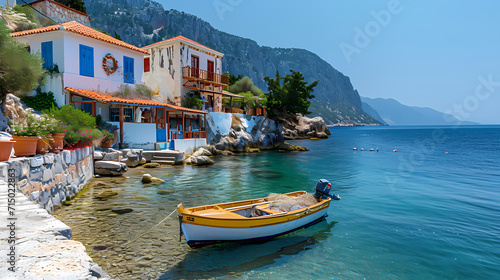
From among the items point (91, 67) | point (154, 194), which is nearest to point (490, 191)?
point (154, 194)

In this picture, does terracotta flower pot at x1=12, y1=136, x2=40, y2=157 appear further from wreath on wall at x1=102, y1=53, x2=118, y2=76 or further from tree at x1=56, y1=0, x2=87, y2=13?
tree at x1=56, y1=0, x2=87, y2=13

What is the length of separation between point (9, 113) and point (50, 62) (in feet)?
32.6

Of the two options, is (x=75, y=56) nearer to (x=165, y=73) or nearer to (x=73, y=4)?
(x=165, y=73)

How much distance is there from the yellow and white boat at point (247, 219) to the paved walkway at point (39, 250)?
349 cm

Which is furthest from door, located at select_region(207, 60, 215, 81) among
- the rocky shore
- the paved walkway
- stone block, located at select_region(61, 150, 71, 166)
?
the rocky shore

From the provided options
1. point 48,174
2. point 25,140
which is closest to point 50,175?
point 48,174

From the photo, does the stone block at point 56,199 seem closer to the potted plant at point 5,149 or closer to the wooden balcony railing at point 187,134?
the potted plant at point 5,149

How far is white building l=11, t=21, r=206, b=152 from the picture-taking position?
20703 millimetres

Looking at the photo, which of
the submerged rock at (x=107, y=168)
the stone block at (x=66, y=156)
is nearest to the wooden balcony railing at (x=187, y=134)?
the submerged rock at (x=107, y=168)

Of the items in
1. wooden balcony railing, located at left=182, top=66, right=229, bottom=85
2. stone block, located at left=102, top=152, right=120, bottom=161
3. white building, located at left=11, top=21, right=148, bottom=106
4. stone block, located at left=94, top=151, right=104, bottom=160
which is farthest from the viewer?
wooden balcony railing, located at left=182, top=66, right=229, bottom=85

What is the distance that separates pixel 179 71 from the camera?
3316cm

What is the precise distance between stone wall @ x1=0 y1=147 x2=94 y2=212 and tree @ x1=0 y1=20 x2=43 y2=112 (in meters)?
3.79

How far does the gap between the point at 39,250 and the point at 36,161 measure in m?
6.14

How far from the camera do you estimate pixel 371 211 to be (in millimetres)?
13367
